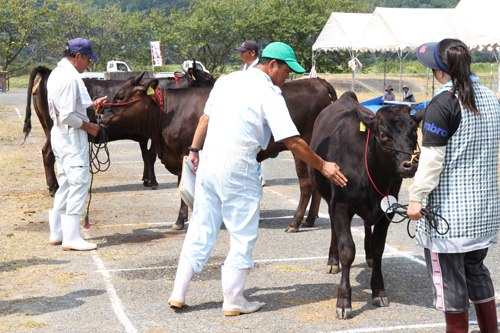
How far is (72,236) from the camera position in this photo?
6445 mm

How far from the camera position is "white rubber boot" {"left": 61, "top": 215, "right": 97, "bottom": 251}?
6.39m

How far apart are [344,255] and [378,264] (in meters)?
0.38

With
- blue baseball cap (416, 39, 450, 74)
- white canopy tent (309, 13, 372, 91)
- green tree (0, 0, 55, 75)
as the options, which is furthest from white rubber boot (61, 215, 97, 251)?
green tree (0, 0, 55, 75)

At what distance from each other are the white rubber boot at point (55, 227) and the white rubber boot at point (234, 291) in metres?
3.00

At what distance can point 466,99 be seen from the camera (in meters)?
3.37

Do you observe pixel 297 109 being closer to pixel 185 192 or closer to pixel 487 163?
pixel 185 192

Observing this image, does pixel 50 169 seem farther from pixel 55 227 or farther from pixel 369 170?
pixel 369 170

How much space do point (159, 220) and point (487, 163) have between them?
5.44 meters

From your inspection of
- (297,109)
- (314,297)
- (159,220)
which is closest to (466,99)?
(314,297)

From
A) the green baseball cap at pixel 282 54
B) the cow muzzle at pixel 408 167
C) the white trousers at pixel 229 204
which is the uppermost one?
the green baseball cap at pixel 282 54

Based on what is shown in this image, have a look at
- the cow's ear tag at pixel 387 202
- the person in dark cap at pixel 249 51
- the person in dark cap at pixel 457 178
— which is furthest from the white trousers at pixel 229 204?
the person in dark cap at pixel 249 51

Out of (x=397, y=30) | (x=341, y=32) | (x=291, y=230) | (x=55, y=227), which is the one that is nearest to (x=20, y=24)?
(x=341, y=32)

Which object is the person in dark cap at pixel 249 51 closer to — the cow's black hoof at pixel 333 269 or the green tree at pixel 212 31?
the cow's black hoof at pixel 333 269

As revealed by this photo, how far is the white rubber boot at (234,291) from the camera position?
14.4ft
